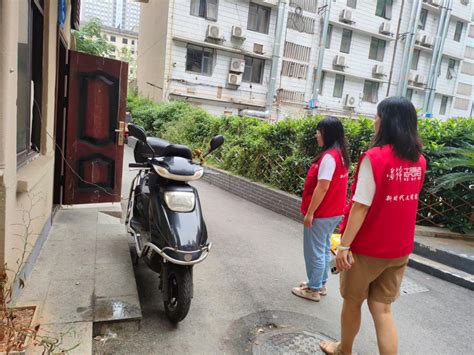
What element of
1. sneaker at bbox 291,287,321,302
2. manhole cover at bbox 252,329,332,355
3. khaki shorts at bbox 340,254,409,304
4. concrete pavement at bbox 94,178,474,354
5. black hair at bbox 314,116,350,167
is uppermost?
black hair at bbox 314,116,350,167

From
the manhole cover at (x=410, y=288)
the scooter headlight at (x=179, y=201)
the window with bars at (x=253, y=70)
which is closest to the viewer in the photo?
the scooter headlight at (x=179, y=201)

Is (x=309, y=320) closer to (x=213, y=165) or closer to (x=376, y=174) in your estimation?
(x=376, y=174)

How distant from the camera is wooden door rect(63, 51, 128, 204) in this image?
16.0ft

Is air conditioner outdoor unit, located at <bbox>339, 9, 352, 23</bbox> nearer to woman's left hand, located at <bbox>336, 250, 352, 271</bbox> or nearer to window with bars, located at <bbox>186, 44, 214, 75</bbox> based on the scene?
window with bars, located at <bbox>186, 44, 214, 75</bbox>

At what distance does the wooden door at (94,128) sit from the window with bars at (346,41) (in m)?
21.1

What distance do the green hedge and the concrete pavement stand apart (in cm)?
148

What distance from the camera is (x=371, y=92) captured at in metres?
25.2

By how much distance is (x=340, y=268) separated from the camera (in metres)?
2.29

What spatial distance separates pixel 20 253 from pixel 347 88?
79.2 ft

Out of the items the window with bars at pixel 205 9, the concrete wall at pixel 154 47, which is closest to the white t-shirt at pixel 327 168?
the concrete wall at pixel 154 47

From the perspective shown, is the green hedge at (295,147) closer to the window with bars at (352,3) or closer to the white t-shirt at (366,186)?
the white t-shirt at (366,186)

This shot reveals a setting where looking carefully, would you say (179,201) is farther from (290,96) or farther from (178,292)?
(290,96)

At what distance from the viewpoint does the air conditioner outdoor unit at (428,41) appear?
25364 mm

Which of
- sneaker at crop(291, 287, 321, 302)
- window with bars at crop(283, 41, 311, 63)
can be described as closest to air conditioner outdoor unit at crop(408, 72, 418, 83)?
window with bars at crop(283, 41, 311, 63)
